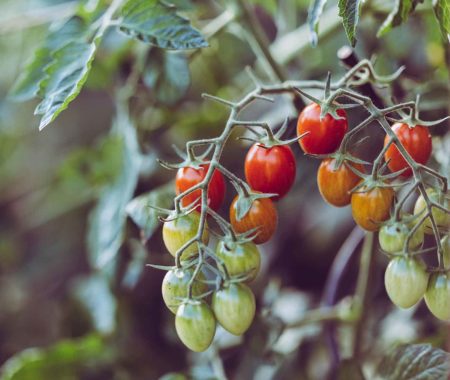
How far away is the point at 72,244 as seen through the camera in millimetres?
1520

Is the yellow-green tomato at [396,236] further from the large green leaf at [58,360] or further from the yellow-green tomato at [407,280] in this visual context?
the large green leaf at [58,360]

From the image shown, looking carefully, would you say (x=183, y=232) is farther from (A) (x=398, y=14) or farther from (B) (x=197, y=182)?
(A) (x=398, y=14)

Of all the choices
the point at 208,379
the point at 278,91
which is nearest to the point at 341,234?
the point at 208,379

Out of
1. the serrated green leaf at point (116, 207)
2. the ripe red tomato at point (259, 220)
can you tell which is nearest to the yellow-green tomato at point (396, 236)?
the ripe red tomato at point (259, 220)

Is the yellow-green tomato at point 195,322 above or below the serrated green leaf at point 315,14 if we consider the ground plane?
below

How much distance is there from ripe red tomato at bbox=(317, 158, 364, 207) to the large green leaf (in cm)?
56

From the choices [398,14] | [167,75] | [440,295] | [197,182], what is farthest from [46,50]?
[440,295]

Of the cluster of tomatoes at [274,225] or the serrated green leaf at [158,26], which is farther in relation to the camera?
the serrated green leaf at [158,26]

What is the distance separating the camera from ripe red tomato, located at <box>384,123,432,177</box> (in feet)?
2.10

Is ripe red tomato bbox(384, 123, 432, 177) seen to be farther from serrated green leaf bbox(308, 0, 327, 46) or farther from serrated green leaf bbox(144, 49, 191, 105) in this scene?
serrated green leaf bbox(144, 49, 191, 105)

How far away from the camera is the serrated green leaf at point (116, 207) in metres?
0.92

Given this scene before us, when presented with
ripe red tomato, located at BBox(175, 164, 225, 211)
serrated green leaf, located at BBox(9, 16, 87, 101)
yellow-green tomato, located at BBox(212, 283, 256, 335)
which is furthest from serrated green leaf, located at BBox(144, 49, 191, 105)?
yellow-green tomato, located at BBox(212, 283, 256, 335)

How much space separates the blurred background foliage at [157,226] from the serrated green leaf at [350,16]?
0.20 meters

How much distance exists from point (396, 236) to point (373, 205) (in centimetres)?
3
